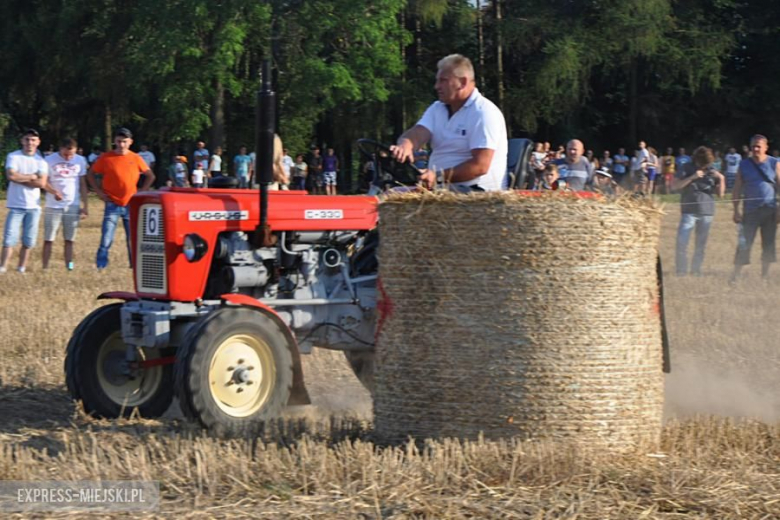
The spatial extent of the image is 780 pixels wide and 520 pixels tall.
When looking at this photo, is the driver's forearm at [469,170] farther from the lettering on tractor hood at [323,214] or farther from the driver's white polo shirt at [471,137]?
the lettering on tractor hood at [323,214]

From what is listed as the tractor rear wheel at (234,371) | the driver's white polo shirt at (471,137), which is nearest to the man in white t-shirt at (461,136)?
the driver's white polo shirt at (471,137)

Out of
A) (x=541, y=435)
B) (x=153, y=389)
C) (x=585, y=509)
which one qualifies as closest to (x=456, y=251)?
(x=541, y=435)

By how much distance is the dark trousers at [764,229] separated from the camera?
13.9 meters

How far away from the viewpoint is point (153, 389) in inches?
282

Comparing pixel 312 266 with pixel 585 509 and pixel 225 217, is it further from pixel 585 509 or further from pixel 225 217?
pixel 585 509

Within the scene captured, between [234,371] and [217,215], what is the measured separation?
0.91 m

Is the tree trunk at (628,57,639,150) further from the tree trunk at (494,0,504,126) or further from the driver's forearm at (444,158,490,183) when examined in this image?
the driver's forearm at (444,158,490,183)

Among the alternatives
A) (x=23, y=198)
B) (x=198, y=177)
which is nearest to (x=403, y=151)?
(x=23, y=198)

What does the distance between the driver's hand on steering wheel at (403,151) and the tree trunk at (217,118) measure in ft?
92.5

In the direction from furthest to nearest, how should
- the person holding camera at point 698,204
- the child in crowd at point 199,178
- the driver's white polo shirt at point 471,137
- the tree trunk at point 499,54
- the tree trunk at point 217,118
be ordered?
the tree trunk at point 499,54
the tree trunk at point 217,118
the child in crowd at point 199,178
the person holding camera at point 698,204
the driver's white polo shirt at point 471,137

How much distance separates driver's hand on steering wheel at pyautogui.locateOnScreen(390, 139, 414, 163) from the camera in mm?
6416

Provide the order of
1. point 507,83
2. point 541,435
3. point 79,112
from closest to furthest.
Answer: point 541,435
point 507,83
point 79,112

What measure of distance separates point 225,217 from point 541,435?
7.57ft

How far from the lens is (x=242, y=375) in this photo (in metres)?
6.48
